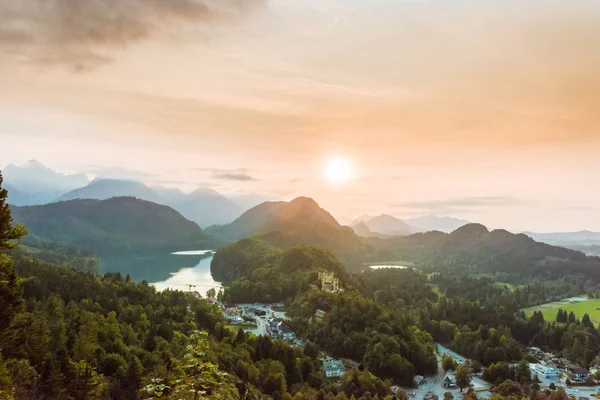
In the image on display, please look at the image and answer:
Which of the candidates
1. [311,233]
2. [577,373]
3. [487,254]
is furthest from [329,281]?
[487,254]

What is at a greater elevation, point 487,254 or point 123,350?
point 123,350

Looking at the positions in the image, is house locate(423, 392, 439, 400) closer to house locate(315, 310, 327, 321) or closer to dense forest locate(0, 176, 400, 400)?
dense forest locate(0, 176, 400, 400)

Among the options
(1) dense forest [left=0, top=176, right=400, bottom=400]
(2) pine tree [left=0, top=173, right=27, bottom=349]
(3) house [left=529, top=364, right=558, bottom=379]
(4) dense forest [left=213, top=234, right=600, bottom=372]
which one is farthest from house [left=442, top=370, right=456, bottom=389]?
(2) pine tree [left=0, top=173, right=27, bottom=349]

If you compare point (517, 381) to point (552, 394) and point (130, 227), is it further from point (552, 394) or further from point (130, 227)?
point (130, 227)

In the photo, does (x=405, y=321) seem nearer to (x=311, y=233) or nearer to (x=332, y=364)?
(x=332, y=364)

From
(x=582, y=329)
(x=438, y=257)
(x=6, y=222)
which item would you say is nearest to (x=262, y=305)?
(x=582, y=329)

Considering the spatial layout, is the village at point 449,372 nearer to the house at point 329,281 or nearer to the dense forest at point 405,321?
the dense forest at point 405,321

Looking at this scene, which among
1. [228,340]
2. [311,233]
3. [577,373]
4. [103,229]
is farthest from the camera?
[103,229]
